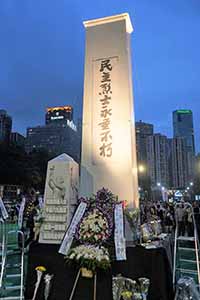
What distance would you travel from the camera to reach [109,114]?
5500mm

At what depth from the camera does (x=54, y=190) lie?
176 inches

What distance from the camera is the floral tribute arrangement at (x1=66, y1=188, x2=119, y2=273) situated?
2977mm

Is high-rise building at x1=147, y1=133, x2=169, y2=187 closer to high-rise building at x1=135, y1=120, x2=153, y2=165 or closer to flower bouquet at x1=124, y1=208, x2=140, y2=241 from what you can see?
high-rise building at x1=135, y1=120, x2=153, y2=165

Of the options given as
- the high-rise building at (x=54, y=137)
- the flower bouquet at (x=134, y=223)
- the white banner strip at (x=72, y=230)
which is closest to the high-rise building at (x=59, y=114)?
the high-rise building at (x=54, y=137)

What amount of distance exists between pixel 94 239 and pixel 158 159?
5413 cm

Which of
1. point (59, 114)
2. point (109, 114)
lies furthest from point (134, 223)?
point (59, 114)

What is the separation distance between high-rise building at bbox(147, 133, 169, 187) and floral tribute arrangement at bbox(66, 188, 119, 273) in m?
50.4

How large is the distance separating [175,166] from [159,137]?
10.1 m

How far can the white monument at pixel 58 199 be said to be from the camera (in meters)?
4.30

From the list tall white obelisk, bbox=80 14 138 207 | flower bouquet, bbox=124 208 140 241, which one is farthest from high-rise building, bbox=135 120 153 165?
flower bouquet, bbox=124 208 140 241

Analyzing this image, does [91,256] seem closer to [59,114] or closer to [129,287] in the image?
[129,287]

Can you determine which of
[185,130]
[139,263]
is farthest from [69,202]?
[185,130]

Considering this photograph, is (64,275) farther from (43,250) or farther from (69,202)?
(69,202)

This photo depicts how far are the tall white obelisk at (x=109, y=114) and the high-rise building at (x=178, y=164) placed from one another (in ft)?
176
